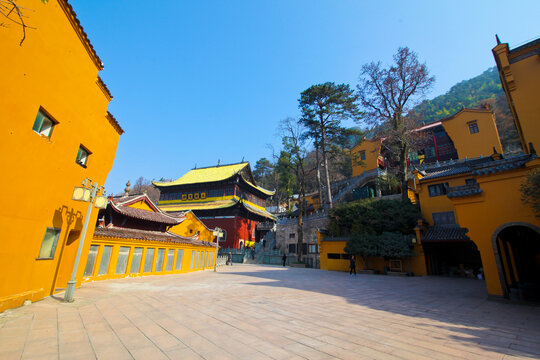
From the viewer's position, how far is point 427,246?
1667cm

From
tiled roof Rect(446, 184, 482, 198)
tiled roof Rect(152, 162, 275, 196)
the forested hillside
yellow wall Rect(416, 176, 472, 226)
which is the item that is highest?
the forested hillside

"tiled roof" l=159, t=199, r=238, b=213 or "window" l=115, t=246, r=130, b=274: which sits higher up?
"tiled roof" l=159, t=199, r=238, b=213

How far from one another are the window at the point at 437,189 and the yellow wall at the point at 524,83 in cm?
952

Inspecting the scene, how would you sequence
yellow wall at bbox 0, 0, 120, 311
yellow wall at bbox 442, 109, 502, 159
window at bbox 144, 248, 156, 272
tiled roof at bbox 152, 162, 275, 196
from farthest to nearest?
tiled roof at bbox 152, 162, 275, 196 < yellow wall at bbox 442, 109, 502, 159 < window at bbox 144, 248, 156, 272 < yellow wall at bbox 0, 0, 120, 311

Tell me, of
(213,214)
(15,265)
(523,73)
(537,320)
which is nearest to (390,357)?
(537,320)

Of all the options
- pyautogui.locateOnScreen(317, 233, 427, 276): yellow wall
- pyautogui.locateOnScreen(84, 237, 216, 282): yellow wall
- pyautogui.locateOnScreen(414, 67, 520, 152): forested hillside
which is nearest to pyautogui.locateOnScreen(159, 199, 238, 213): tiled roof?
pyautogui.locateOnScreen(84, 237, 216, 282): yellow wall

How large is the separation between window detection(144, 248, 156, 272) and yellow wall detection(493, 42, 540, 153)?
57.8 ft

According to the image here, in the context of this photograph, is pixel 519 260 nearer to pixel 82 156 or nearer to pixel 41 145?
pixel 41 145

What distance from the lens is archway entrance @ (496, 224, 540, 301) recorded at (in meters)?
7.38

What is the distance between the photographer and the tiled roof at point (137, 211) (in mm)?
13833

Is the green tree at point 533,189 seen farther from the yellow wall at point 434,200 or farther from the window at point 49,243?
the yellow wall at point 434,200

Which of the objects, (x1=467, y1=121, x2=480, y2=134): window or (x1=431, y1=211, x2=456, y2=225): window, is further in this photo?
(x1=467, y1=121, x2=480, y2=134): window

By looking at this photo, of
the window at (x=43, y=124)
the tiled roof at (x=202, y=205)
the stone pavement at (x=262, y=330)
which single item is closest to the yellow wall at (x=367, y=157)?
the tiled roof at (x=202, y=205)

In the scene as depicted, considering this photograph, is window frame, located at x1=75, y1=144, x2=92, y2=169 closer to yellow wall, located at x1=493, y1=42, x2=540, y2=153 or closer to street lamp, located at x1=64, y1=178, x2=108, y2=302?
street lamp, located at x1=64, y1=178, x2=108, y2=302
